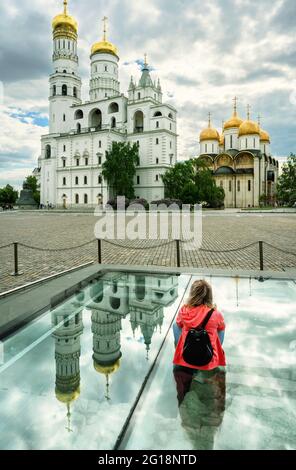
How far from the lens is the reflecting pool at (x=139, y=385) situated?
254 centimetres

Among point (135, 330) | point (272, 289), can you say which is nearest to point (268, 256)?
point (272, 289)

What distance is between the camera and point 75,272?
7703 mm

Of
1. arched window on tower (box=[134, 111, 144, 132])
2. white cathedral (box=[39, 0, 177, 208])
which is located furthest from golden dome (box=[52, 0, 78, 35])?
arched window on tower (box=[134, 111, 144, 132])

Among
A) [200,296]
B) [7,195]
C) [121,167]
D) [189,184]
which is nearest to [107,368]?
[200,296]

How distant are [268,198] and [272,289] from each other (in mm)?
67459

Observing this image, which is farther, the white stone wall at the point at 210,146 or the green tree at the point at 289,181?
the white stone wall at the point at 210,146

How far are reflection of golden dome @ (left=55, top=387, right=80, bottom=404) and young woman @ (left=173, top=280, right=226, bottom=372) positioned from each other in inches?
41.5

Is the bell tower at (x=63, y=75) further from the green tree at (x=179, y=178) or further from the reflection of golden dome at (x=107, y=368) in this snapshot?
the reflection of golden dome at (x=107, y=368)

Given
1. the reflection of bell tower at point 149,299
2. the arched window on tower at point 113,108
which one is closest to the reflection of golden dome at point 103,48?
the arched window on tower at point 113,108

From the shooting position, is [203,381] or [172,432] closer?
[172,432]

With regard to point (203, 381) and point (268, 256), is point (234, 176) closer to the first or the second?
point (268, 256)

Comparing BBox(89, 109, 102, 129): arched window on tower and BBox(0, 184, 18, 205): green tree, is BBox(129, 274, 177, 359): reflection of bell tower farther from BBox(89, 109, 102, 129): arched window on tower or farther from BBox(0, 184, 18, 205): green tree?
BBox(0, 184, 18, 205): green tree

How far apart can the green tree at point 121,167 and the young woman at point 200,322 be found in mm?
52782
